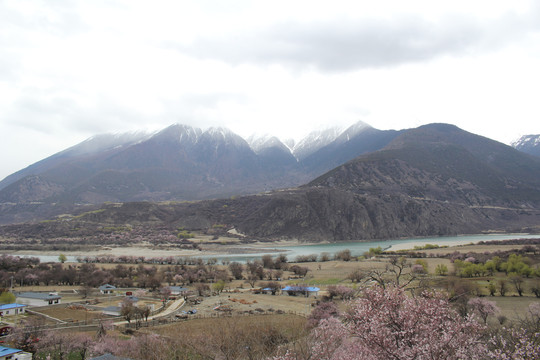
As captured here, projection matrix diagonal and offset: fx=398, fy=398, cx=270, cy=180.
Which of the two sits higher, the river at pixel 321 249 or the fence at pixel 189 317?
the fence at pixel 189 317

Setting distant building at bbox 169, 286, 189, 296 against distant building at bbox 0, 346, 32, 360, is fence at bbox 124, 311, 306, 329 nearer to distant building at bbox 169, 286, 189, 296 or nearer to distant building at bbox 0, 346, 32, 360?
distant building at bbox 0, 346, 32, 360

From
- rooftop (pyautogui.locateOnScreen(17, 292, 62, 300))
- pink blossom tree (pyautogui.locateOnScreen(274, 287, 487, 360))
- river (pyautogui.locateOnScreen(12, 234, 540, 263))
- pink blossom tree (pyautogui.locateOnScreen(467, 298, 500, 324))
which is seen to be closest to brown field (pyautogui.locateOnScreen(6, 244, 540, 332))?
pink blossom tree (pyautogui.locateOnScreen(467, 298, 500, 324))

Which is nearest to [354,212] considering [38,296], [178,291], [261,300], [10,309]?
[178,291]

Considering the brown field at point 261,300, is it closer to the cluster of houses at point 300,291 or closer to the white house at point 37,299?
the cluster of houses at point 300,291

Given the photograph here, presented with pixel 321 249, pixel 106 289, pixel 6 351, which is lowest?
pixel 321 249

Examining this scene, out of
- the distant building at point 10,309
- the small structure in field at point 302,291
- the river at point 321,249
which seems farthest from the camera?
the river at point 321,249

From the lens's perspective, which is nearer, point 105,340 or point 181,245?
point 105,340

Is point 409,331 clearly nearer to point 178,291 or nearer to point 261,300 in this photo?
point 261,300

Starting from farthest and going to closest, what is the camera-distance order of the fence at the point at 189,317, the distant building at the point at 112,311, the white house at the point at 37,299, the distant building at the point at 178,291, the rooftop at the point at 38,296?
the distant building at the point at 178,291
the rooftop at the point at 38,296
the white house at the point at 37,299
the distant building at the point at 112,311
the fence at the point at 189,317

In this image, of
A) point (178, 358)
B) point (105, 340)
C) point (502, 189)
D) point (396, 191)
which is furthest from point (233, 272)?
point (502, 189)

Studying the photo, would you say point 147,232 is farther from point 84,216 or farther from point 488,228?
point 488,228

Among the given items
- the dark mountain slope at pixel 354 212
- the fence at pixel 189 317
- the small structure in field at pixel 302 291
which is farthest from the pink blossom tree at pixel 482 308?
the dark mountain slope at pixel 354 212
